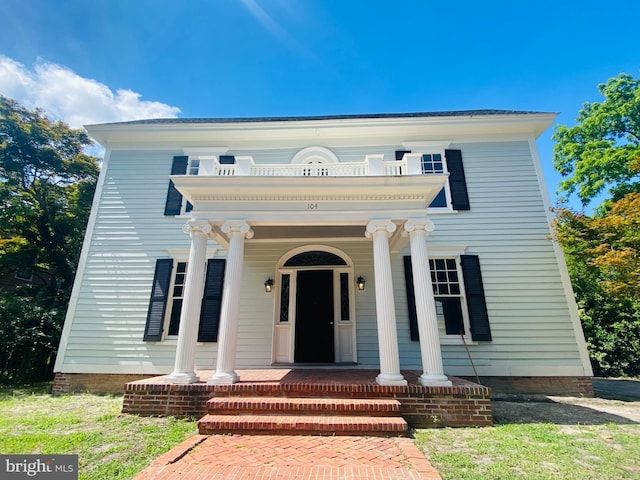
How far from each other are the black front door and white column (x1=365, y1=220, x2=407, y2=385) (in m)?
2.40

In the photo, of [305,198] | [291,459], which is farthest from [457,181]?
[291,459]

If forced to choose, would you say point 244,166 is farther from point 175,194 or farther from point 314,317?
point 314,317

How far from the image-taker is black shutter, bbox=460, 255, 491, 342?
6844 millimetres

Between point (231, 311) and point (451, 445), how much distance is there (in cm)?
386

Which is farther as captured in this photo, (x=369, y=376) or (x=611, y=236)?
(x=611, y=236)

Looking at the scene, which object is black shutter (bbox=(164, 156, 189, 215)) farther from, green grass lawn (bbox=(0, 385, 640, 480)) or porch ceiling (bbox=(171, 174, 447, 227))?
green grass lawn (bbox=(0, 385, 640, 480))

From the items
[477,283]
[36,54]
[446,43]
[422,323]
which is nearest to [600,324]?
[477,283]

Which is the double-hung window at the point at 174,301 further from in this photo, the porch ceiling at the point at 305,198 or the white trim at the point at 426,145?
the white trim at the point at 426,145

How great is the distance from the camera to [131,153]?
8688mm

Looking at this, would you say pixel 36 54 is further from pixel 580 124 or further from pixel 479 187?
pixel 580 124

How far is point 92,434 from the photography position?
3.95m

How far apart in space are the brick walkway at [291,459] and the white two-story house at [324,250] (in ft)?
8.33

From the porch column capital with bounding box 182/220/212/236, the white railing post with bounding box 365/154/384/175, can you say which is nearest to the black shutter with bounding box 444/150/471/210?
the white railing post with bounding box 365/154/384/175

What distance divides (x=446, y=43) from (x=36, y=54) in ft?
32.3
